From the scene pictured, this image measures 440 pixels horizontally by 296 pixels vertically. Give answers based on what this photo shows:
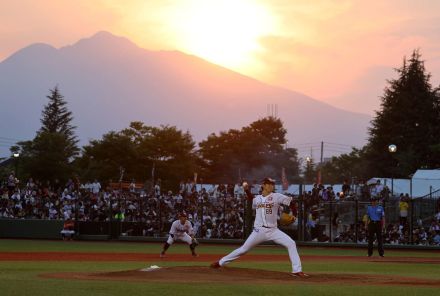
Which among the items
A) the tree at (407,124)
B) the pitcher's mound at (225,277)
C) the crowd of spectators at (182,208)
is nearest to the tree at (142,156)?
the tree at (407,124)

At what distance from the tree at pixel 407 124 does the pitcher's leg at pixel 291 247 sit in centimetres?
6428

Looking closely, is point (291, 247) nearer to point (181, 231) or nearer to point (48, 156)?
point (181, 231)

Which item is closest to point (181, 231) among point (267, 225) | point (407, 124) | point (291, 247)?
point (267, 225)

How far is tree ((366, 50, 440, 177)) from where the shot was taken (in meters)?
81.0

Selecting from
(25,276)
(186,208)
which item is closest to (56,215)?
(186,208)

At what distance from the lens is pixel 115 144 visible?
103250 mm

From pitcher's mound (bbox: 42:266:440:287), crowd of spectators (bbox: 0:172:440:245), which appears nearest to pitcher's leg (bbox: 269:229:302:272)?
pitcher's mound (bbox: 42:266:440:287)

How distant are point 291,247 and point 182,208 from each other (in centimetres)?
2474

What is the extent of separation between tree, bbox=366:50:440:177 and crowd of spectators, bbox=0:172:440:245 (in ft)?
123

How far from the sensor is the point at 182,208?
4034cm

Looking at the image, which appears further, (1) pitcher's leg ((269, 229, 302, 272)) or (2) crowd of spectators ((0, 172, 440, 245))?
(2) crowd of spectators ((0, 172, 440, 245))

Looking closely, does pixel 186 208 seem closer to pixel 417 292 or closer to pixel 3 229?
pixel 3 229

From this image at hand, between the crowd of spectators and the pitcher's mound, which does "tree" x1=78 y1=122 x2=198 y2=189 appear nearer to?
the crowd of spectators

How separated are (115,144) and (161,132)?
1301 centimetres
